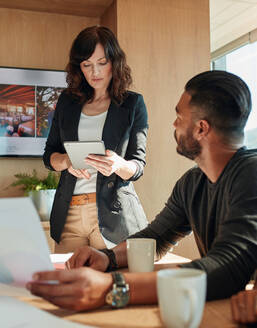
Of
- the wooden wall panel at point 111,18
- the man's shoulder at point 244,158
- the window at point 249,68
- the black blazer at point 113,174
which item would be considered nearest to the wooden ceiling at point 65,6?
the wooden wall panel at point 111,18

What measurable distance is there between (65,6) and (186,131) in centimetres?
251

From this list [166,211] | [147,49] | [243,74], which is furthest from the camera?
[243,74]

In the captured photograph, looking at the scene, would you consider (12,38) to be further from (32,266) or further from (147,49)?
(32,266)

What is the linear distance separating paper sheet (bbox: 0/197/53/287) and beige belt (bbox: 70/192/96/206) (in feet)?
3.18

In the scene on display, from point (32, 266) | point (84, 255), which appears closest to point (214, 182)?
point (84, 255)

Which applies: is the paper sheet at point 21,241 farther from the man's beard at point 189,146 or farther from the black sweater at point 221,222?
the man's beard at point 189,146

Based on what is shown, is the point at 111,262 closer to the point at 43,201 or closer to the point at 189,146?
the point at 189,146

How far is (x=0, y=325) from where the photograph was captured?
0.61 meters

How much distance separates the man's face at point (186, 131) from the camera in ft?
3.99

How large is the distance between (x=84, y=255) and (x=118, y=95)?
0.96 meters

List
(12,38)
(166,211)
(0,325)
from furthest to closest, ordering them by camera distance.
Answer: (12,38)
(166,211)
(0,325)

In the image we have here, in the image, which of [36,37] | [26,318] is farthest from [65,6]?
[26,318]

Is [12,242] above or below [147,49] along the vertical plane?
below

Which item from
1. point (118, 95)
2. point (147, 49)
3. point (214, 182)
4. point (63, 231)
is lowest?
point (63, 231)
